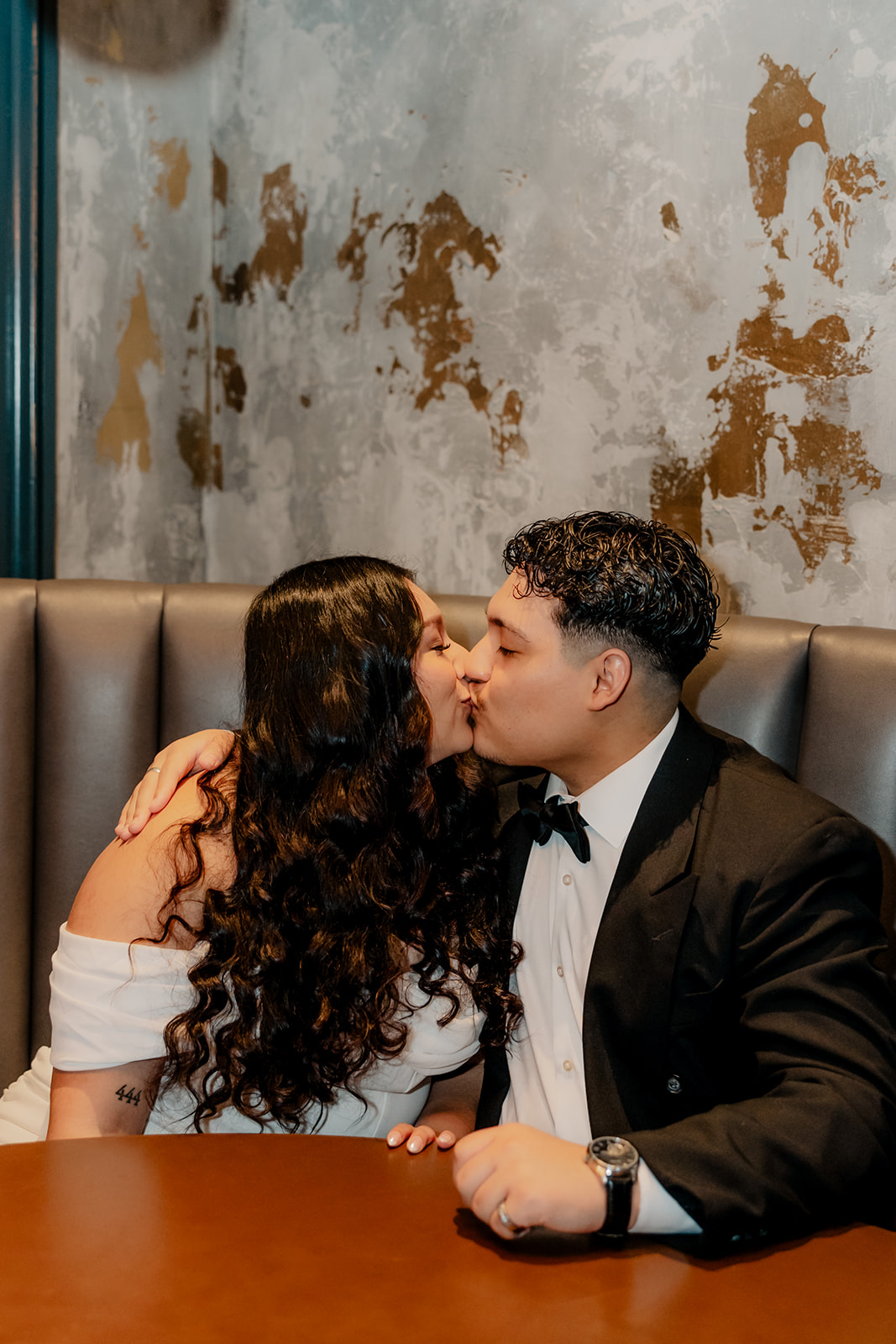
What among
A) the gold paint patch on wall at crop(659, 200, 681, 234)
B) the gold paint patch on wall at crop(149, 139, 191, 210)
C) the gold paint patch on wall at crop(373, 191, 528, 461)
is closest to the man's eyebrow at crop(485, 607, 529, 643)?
the gold paint patch on wall at crop(373, 191, 528, 461)

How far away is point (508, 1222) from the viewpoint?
2.98ft

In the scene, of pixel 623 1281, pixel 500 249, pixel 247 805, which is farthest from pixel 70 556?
pixel 623 1281

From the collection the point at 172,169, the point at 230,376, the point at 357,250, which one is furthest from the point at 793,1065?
the point at 172,169

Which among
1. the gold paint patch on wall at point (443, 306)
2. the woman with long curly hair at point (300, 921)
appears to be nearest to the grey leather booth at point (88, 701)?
→ the woman with long curly hair at point (300, 921)

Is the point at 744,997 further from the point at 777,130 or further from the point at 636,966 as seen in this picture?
the point at 777,130

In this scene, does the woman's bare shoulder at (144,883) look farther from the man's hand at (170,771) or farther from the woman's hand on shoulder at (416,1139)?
the woman's hand on shoulder at (416,1139)

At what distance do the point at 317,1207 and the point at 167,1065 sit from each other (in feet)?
1.92

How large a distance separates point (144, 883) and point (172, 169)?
2.34m

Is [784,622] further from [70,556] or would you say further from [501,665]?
[70,556]

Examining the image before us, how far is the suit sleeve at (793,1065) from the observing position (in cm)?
100

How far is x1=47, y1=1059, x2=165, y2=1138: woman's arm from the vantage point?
4.63 feet

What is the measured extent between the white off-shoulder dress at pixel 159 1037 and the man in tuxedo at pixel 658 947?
13 centimetres

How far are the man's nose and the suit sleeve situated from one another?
0.47 metres

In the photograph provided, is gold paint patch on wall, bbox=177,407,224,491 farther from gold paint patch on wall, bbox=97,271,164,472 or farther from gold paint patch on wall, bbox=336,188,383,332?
gold paint patch on wall, bbox=336,188,383,332
